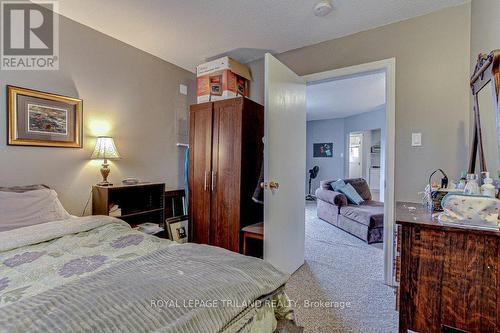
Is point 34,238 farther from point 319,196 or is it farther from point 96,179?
point 319,196

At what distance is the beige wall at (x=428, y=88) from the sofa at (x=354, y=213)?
52.5 inches

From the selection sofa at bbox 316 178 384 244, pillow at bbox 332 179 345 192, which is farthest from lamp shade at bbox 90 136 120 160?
pillow at bbox 332 179 345 192

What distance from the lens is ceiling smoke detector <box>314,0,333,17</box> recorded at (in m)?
1.93

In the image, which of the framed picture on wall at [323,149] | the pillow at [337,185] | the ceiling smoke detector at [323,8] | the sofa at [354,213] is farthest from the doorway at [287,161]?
the framed picture on wall at [323,149]

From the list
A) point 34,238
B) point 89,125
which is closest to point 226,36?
point 89,125

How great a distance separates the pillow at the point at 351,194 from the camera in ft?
13.4

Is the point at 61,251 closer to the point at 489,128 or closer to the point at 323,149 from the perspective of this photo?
the point at 489,128

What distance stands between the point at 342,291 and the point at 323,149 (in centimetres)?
561

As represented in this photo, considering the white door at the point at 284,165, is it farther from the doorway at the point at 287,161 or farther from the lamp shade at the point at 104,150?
the lamp shade at the point at 104,150

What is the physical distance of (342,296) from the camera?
6.68 ft

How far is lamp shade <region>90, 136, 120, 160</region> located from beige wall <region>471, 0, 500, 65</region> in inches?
A: 118

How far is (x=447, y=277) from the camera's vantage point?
115 centimetres

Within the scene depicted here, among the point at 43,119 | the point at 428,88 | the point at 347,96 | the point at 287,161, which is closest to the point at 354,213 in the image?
the point at 287,161

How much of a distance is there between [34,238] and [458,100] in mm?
3140
